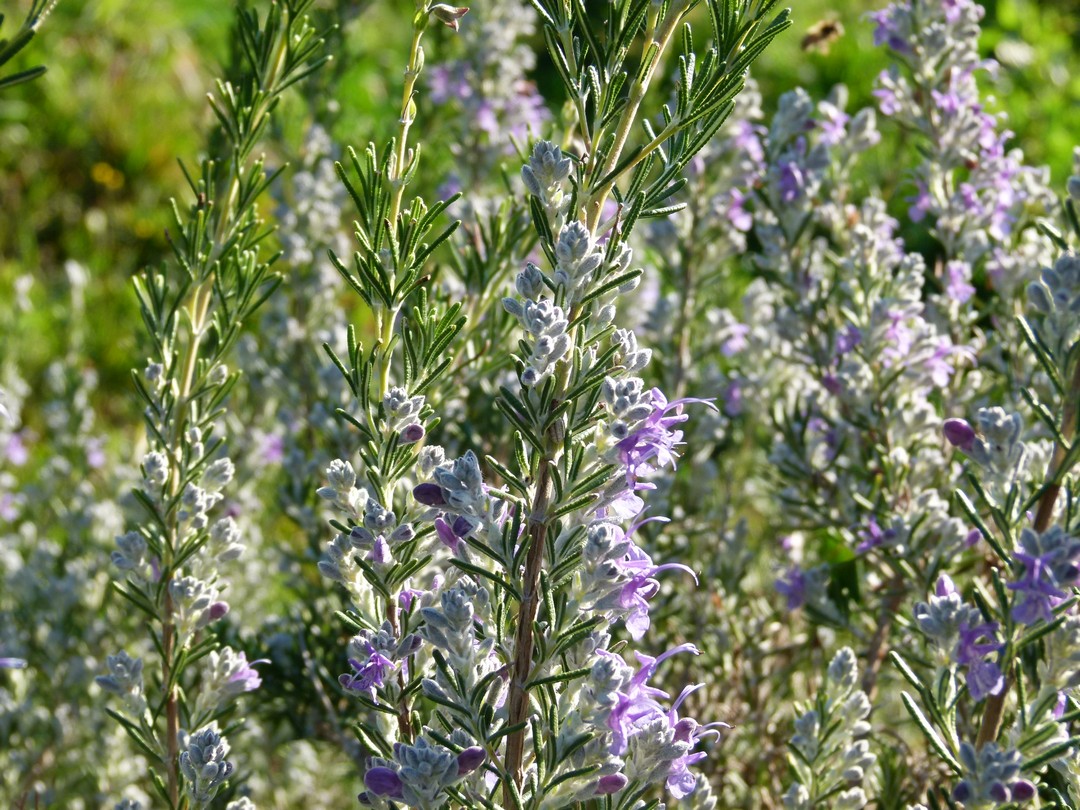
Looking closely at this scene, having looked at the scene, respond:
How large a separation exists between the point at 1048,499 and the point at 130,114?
568 centimetres

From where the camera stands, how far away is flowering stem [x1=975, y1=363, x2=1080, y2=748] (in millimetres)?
1246

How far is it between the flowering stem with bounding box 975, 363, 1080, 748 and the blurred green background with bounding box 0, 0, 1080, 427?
2788mm

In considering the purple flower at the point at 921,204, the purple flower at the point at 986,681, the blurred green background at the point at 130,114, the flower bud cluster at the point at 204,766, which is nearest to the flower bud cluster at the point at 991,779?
the purple flower at the point at 986,681

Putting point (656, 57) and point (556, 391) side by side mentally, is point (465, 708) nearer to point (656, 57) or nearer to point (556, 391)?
point (556, 391)

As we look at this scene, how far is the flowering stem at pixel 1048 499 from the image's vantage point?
125 centimetres

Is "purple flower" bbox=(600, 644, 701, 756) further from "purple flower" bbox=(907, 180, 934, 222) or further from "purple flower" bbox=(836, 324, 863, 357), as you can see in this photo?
"purple flower" bbox=(907, 180, 934, 222)

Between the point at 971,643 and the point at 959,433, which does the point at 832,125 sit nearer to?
the point at 959,433

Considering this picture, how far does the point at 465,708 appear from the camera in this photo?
1.13m

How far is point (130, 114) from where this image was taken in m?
5.94

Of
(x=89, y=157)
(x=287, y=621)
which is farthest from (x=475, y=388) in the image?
(x=89, y=157)

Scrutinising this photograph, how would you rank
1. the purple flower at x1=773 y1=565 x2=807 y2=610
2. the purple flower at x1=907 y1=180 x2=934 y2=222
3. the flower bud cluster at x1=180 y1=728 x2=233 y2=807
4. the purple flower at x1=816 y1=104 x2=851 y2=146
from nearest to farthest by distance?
the flower bud cluster at x1=180 y1=728 x2=233 y2=807, the purple flower at x1=773 y1=565 x2=807 y2=610, the purple flower at x1=907 y1=180 x2=934 y2=222, the purple flower at x1=816 y1=104 x2=851 y2=146

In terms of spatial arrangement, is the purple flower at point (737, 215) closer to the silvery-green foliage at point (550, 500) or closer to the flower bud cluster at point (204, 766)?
the silvery-green foliage at point (550, 500)

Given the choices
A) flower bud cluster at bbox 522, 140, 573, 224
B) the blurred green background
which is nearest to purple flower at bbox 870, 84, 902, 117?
flower bud cluster at bbox 522, 140, 573, 224

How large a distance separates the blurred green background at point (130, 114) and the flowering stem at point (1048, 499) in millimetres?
2788
